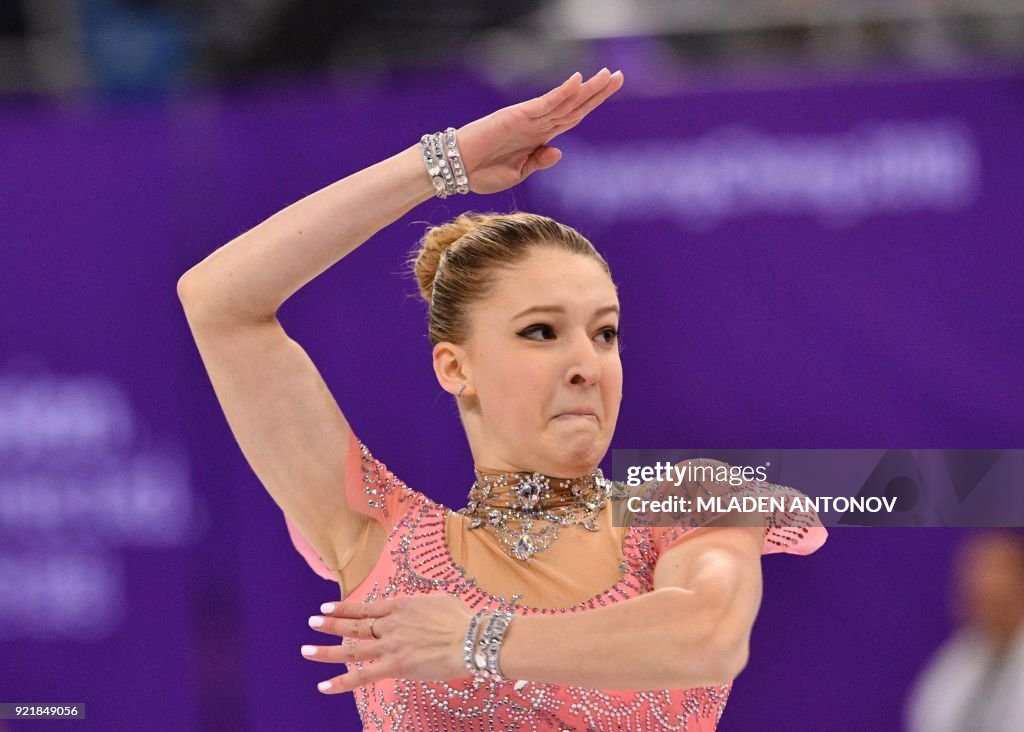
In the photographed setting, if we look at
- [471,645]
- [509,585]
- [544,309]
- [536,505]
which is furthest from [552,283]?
[471,645]

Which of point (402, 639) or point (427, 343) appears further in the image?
point (427, 343)

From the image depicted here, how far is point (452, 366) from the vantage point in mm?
2033

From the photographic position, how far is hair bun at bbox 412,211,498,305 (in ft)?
6.93

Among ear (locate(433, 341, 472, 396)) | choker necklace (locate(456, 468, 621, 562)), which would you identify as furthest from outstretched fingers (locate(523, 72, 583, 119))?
choker necklace (locate(456, 468, 621, 562))

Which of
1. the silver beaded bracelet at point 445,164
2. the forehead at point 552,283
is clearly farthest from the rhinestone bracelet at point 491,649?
the silver beaded bracelet at point 445,164

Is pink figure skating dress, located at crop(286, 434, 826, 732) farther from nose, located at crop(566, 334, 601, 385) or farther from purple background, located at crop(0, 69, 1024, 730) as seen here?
purple background, located at crop(0, 69, 1024, 730)

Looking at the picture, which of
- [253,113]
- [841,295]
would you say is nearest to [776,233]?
[841,295]

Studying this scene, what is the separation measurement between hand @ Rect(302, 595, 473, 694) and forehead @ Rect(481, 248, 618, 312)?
1.41 feet

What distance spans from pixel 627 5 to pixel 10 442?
1.80m

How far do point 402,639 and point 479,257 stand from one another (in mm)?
577

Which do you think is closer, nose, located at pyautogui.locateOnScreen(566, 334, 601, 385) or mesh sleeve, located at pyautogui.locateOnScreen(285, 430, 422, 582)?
nose, located at pyautogui.locateOnScreen(566, 334, 601, 385)

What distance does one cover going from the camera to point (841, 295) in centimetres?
283

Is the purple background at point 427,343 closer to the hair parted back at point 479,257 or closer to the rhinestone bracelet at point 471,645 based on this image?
the hair parted back at point 479,257

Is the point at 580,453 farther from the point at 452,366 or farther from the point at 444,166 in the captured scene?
the point at 444,166
